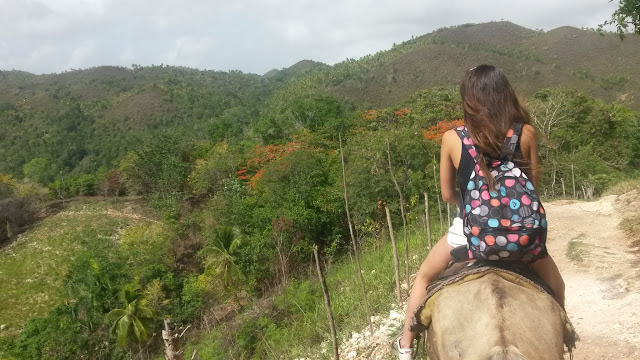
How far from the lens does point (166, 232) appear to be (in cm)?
2506

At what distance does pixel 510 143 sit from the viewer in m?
1.66

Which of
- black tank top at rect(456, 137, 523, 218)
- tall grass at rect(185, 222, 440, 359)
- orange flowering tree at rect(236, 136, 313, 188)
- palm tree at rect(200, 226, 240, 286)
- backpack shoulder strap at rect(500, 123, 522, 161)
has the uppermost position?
backpack shoulder strap at rect(500, 123, 522, 161)

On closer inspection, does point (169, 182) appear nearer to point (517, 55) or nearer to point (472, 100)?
point (472, 100)

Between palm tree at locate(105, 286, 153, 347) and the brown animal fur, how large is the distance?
17685mm

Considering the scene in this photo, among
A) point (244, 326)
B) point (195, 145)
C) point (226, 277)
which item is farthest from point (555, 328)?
point (195, 145)

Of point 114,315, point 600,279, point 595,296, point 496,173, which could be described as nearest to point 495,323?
point 496,173

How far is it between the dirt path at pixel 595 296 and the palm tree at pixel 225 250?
516 inches

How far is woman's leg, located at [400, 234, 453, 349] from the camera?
78.0 inches

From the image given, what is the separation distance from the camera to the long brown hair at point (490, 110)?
1.66 meters

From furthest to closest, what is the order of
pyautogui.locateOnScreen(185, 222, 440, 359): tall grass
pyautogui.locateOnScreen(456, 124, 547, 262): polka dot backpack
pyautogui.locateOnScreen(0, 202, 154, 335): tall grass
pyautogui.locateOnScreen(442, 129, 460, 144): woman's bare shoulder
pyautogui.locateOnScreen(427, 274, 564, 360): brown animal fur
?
pyautogui.locateOnScreen(0, 202, 154, 335): tall grass, pyautogui.locateOnScreen(185, 222, 440, 359): tall grass, pyautogui.locateOnScreen(442, 129, 460, 144): woman's bare shoulder, pyautogui.locateOnScreen(456, 124, 547, 262): polka dot backpack, pyautogui.locateOnScreen(427, 274, 564, 360): brown animal fur

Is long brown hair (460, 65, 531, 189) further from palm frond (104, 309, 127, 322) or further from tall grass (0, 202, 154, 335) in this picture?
tall grass (0, 202, 154, 335)

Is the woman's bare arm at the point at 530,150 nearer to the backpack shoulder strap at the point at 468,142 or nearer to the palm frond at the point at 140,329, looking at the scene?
the backpack shoulder strap at the point at 468,142

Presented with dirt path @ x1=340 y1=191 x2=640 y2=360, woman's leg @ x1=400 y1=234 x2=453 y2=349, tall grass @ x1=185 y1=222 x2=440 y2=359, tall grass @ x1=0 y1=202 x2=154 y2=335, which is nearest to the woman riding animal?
woman's leg @ x1=400 y1=234 x2=453 y2=349

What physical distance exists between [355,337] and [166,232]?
22198mm
